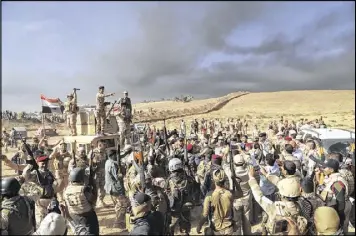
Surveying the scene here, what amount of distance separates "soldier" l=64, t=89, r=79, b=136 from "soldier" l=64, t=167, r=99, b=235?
10005 mm

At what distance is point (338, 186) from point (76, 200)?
3830 mm

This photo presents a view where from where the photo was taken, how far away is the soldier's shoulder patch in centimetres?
625

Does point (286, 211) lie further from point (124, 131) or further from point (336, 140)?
point (124, 131)

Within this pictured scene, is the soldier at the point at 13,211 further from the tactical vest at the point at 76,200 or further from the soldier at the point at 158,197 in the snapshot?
the soldier at the point at 158,197

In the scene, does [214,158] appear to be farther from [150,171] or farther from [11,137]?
[11,137]

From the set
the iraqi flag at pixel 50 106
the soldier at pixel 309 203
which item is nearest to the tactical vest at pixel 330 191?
the soldier at pixel 309 203

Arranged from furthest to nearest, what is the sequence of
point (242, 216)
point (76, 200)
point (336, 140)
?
point (336, 140) < point (242, 216) < point (76, 200)

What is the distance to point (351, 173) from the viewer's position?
6.79 m

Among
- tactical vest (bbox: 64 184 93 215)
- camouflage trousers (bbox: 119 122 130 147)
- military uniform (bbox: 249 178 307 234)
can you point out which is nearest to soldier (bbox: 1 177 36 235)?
tactical vest (bbox: 64 184 93 215)

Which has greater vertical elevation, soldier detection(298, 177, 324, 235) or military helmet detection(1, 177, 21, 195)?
military helmet detection(1, 177, 21, 195)

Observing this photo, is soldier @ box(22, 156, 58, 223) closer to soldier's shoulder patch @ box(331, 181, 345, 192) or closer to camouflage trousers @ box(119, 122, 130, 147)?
soldier's shoulder patch @ box(331, 181, 345, 192)

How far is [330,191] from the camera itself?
20.3 ft

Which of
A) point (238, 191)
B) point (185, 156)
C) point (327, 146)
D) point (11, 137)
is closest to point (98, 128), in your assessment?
point (185, 156)

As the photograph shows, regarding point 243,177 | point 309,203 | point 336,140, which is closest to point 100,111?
point 336,140
